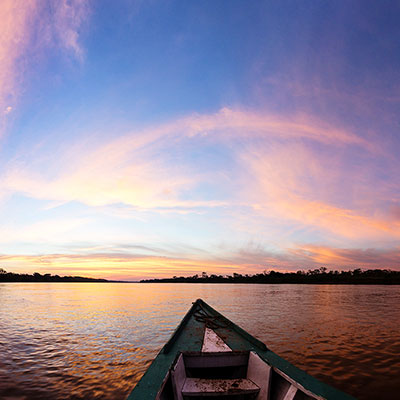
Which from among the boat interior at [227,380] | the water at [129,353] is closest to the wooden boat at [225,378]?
the boat interior at [227,380]

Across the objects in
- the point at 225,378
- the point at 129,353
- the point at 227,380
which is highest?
the point at 227,380

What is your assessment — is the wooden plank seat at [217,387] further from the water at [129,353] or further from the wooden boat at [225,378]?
the water at [129,353]

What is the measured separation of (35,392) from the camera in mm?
6801

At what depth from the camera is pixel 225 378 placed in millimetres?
5707

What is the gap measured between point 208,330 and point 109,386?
3420 millimetres

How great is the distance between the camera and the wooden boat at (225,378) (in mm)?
4066

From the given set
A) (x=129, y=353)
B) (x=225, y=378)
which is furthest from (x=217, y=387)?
(x=129, y=353)

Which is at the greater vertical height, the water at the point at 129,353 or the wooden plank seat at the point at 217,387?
the wooden plank seat at the point at 217,387

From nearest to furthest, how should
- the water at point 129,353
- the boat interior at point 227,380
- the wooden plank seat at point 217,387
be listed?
the boat interior at point 227,380 → the wooden plank seat at point 217,387 → the water at point 129,353

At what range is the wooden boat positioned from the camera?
4066mm

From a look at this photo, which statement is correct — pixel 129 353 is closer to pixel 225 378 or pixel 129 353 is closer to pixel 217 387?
pixel 225 378

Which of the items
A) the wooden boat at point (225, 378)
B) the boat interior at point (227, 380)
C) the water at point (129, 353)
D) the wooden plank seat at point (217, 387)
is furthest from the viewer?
the water at point (129, 353)

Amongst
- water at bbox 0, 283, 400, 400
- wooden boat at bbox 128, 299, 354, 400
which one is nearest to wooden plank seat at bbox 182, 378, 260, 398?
wooden boat at bbox 128, 299, 354, 400

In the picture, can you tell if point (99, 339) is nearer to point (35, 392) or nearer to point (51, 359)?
point (51, 359)
